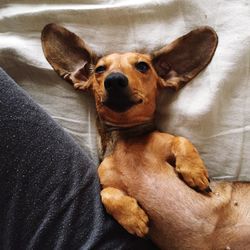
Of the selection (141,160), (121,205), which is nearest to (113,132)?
(141,160)

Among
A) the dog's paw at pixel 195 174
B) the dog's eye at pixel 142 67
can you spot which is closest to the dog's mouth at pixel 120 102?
the dog's eye at pixel 142 67

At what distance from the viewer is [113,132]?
4.80 feet

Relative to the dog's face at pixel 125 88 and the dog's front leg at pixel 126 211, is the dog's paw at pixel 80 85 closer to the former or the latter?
the dog's face at pixel 125 88

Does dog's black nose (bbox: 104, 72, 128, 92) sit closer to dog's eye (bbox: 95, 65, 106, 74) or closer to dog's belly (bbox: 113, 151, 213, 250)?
dog's eye (bbox: 95, 65, 106, 74)

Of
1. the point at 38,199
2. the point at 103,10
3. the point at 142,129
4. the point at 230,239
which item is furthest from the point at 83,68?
the point at 230,239

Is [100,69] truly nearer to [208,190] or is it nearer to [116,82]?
[116,82]

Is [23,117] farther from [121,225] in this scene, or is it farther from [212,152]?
[212,152]

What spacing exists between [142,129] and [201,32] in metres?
0.35

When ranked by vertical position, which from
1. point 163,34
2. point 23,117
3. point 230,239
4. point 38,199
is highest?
point 163,34

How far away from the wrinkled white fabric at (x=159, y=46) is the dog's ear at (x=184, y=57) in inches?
1.0

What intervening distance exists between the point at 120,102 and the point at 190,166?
0.27 meters

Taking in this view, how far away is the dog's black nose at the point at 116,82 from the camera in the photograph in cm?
127

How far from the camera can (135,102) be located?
4.36 feet

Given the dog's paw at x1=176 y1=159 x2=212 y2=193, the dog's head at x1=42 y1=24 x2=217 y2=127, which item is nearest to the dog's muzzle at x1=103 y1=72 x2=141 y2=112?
the dog's head at x1=42 y1=24 x2=217 y2=127
